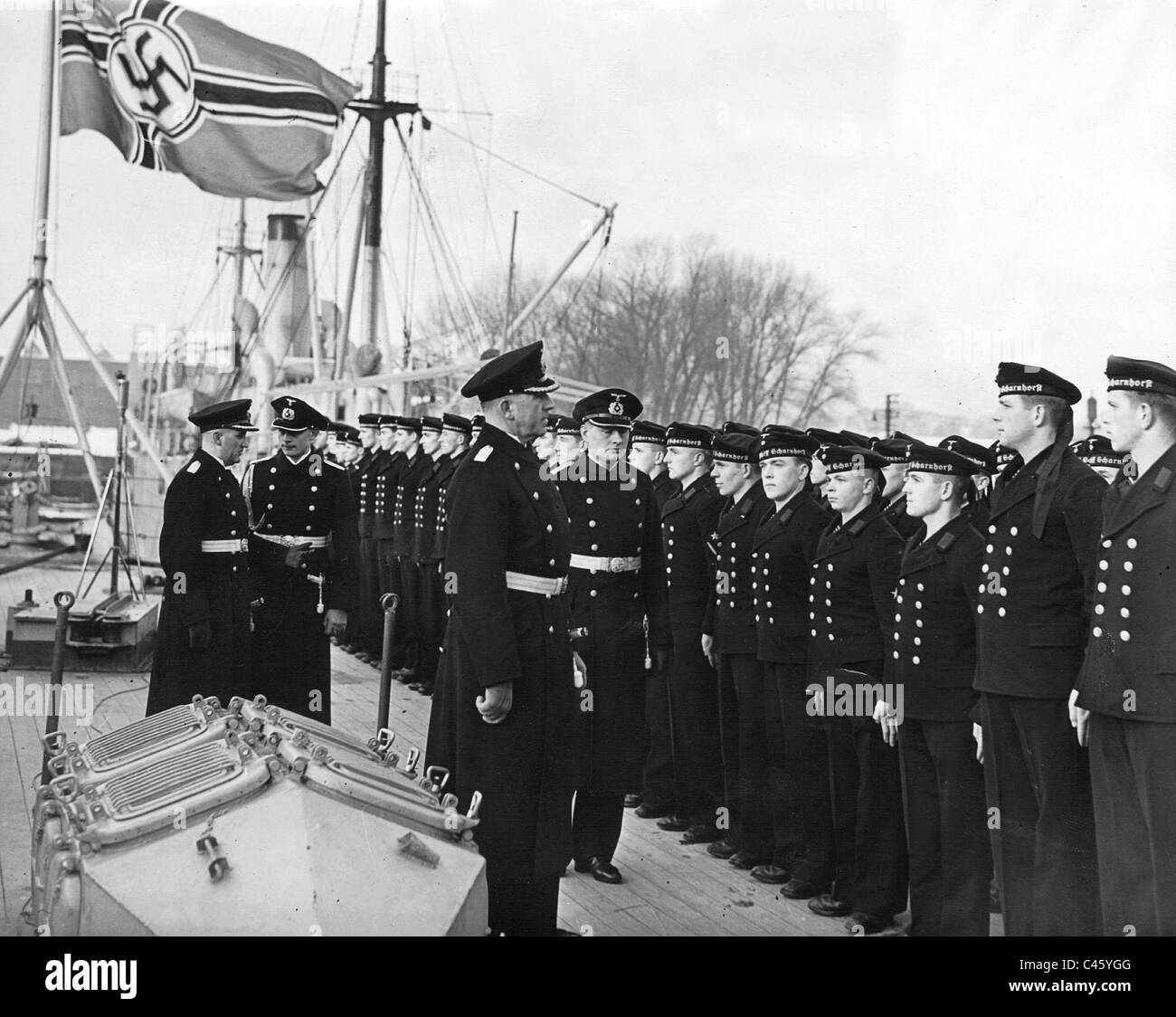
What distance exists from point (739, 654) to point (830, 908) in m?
1.23

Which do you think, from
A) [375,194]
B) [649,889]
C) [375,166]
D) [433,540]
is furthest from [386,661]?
[375,166]

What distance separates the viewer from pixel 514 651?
3.60 metres

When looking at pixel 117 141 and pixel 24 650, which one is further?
pixel 24 650

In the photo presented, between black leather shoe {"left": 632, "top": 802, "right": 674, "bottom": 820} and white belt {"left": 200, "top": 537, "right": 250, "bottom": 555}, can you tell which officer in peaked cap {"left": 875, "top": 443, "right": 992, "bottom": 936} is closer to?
black leather shoe {"left": 632, "top": 802, "right": 674, "bottom": 820}

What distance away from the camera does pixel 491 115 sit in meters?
12.6

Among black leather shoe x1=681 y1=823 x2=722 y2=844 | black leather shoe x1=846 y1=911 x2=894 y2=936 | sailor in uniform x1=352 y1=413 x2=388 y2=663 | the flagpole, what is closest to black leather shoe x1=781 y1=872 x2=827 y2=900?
black leather shoe x1=846 y1=911 x2=894 y2=936

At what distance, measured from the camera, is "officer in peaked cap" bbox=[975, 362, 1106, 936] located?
366cm

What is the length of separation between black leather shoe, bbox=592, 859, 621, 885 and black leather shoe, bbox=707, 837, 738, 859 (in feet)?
1.70

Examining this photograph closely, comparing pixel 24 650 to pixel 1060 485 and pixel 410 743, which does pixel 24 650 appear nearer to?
pixel 410 743

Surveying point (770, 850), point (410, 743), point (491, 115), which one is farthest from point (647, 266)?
point (770, 850)

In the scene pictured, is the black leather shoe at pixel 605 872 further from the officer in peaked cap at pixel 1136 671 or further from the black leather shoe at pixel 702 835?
the officer in peaked cap at pixel 1136 671

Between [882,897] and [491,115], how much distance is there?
10380mm

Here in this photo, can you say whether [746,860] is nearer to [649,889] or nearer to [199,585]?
[649,889]

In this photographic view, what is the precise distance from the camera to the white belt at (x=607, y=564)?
5.19 meters
